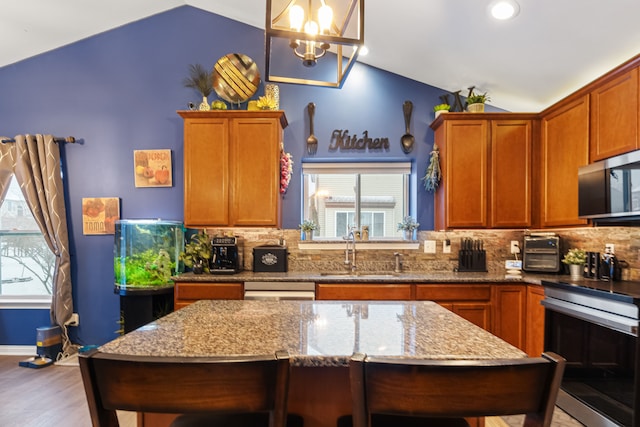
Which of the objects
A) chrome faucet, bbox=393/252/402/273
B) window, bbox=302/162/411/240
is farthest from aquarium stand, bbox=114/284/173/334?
chrome faucet, bbox=393/252/402/273

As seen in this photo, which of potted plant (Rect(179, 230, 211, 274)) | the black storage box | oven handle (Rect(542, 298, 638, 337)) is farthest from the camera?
the black storage box

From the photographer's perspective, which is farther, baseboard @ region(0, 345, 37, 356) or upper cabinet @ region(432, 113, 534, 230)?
baseboard @ region(0, 345, 37, 356)

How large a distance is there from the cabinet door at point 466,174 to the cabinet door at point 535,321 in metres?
0.76

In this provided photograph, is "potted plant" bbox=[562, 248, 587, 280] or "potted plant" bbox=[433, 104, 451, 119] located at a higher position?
"potted plant" bbox=[433, 104, 451, 119]

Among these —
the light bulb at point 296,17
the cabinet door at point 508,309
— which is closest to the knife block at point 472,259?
the cabinet door at point 508,309

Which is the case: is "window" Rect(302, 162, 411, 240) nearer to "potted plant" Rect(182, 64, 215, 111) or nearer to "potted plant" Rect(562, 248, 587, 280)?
"potted plant" Rect(182, 64, 215, 111)

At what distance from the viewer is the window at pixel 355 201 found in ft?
12.5

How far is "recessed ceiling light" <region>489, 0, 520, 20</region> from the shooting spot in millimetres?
2408

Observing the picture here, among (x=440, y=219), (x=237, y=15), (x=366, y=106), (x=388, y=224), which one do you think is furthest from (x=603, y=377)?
(x=237, y=15)

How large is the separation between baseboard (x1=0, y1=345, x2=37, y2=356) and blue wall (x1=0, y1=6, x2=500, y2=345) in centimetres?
6

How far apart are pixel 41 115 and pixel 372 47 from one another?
3598mm

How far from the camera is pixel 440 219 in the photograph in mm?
3516

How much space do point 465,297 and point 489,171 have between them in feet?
4.05

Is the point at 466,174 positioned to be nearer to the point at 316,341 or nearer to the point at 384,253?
the point at 384,253
